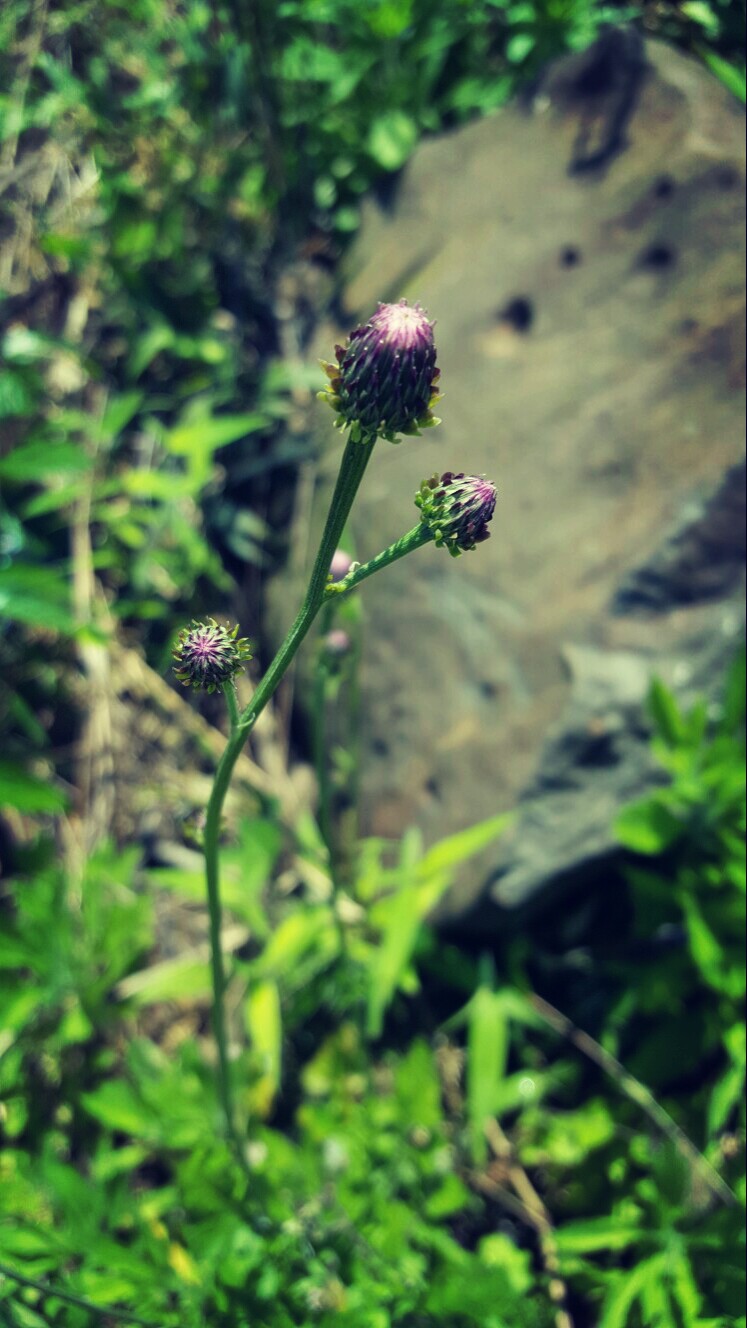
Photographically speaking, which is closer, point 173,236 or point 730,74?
point 730,74

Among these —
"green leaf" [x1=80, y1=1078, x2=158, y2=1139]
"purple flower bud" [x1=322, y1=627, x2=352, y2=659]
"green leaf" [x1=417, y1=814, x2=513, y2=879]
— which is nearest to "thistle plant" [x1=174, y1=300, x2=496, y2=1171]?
"purple flower bud" [x1=322, y1=627, x2=352, y2=659]

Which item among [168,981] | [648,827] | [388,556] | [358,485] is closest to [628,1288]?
[648,827]

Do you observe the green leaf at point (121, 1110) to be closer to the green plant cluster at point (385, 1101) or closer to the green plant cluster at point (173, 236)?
the green plant cluster at point (385, 1101)

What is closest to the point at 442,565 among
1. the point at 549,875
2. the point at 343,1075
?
the point at 549,875

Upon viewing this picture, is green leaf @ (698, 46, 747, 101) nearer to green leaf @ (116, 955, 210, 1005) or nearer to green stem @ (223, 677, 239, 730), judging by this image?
green stem @ (223, 677, 239, 730)

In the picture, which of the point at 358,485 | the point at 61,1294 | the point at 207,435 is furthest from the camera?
the point at 207,435

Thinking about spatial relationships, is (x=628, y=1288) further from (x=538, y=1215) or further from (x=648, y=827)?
(x=648, y=827)

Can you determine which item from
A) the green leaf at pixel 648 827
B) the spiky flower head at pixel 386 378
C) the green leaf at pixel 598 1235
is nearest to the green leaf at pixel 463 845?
the green leaf at pixel 648 827
